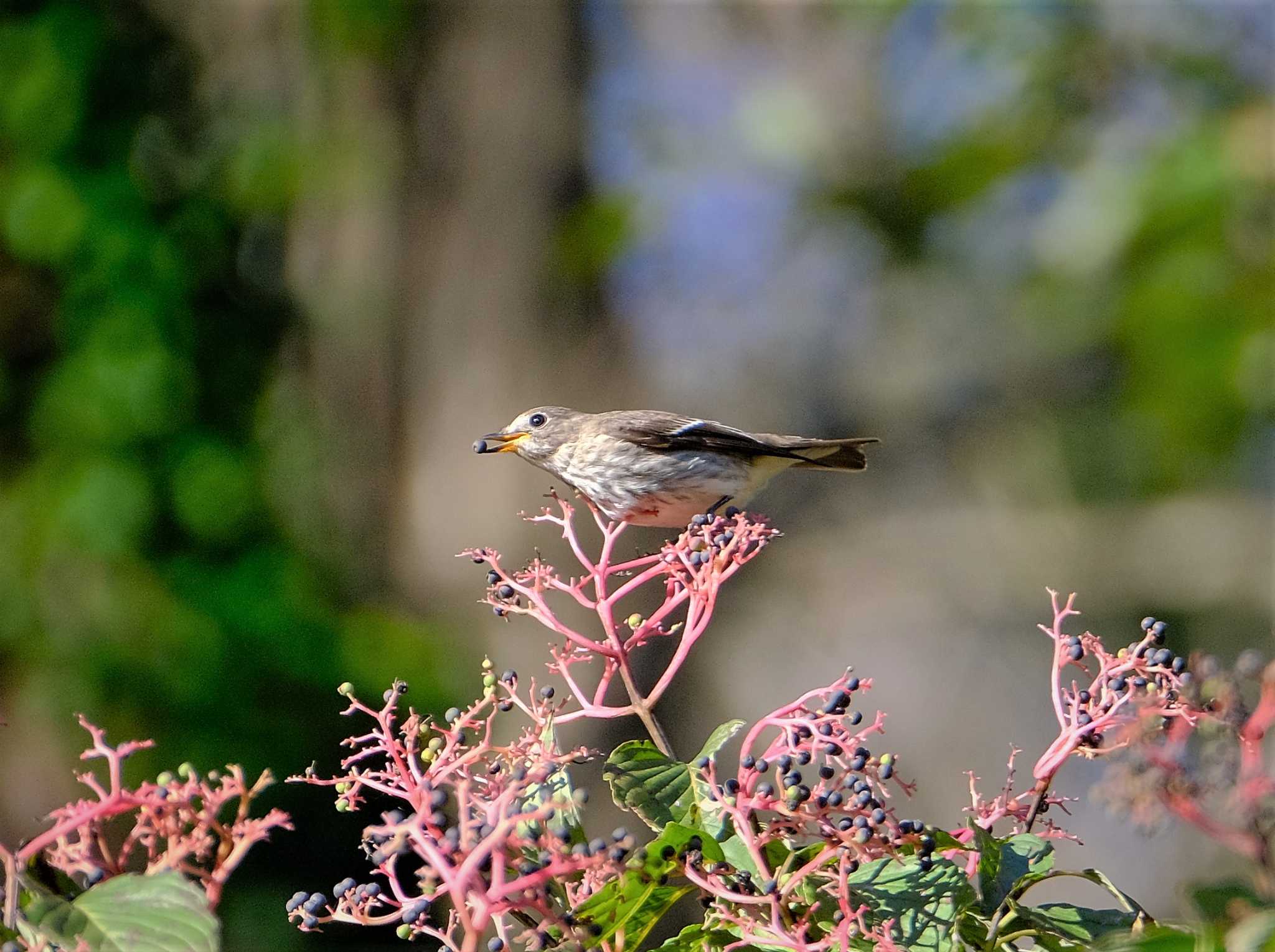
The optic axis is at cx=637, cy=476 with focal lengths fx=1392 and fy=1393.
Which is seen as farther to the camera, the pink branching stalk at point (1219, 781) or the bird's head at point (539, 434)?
the bird's head at point (539, 434)

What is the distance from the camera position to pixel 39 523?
27.1 ft

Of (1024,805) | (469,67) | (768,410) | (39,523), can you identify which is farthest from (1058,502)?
(1024,805)

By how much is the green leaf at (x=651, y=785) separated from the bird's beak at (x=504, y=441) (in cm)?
229

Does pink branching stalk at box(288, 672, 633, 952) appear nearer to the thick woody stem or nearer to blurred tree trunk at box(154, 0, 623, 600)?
the thick woody stem

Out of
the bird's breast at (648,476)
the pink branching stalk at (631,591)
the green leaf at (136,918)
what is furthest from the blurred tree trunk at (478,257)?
the green leaf at (136,918)

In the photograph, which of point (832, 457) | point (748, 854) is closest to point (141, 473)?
point (832, 457)

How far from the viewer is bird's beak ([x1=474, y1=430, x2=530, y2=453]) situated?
405cm

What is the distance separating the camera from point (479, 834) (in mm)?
1391

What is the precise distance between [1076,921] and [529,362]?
29.2 feet

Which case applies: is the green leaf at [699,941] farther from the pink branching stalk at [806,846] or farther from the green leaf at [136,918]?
the green leaf at [136,918]

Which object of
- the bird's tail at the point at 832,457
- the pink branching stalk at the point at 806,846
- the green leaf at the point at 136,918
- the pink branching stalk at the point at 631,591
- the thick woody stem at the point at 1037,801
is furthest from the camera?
the bird's tail at the point at 832,457

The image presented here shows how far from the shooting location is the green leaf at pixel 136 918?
47.9 inches

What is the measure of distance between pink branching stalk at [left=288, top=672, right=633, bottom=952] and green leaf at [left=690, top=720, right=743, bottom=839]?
0.13m

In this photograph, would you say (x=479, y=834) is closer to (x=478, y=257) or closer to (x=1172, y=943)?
(x=1172, y=943)
